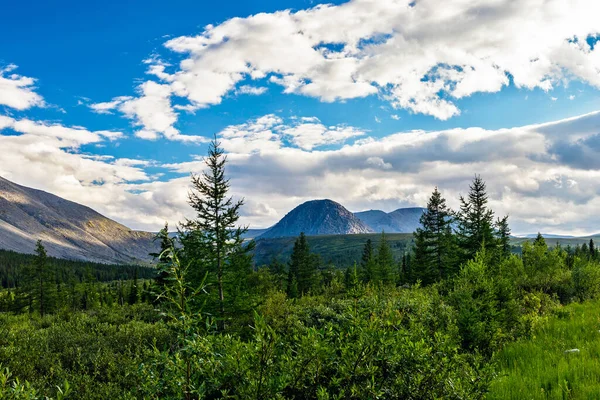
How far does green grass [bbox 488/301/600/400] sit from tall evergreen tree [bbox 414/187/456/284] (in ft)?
99.3

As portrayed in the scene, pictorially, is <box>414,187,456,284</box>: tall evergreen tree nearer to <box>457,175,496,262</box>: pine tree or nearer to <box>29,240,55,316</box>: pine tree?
<box>457,175,496,262</box>: pine tree

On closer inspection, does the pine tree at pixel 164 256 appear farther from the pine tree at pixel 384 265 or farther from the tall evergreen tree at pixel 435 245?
the pine tree at pixel 384 265

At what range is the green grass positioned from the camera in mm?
5355

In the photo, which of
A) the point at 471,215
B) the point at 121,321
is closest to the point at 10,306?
the point at 121,321

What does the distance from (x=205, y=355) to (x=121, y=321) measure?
1004 inches

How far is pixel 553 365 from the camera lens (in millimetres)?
6660

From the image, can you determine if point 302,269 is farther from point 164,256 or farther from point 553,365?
point 164,256

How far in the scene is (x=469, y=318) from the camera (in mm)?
8789

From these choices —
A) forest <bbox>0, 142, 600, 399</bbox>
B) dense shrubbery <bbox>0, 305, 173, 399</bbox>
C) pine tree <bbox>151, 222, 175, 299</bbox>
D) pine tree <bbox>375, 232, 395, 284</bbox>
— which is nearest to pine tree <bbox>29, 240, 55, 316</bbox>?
forest <bbox>0, 142, 600, 399</bbox>

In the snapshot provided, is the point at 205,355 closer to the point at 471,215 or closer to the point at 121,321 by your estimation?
the point at 121,321

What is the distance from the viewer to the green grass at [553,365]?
5.36m

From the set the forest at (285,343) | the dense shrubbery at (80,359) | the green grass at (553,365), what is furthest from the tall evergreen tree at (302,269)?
the green grass at (553,365)

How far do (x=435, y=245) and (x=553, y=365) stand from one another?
35487mm

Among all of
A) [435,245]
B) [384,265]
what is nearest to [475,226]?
[435,245]
